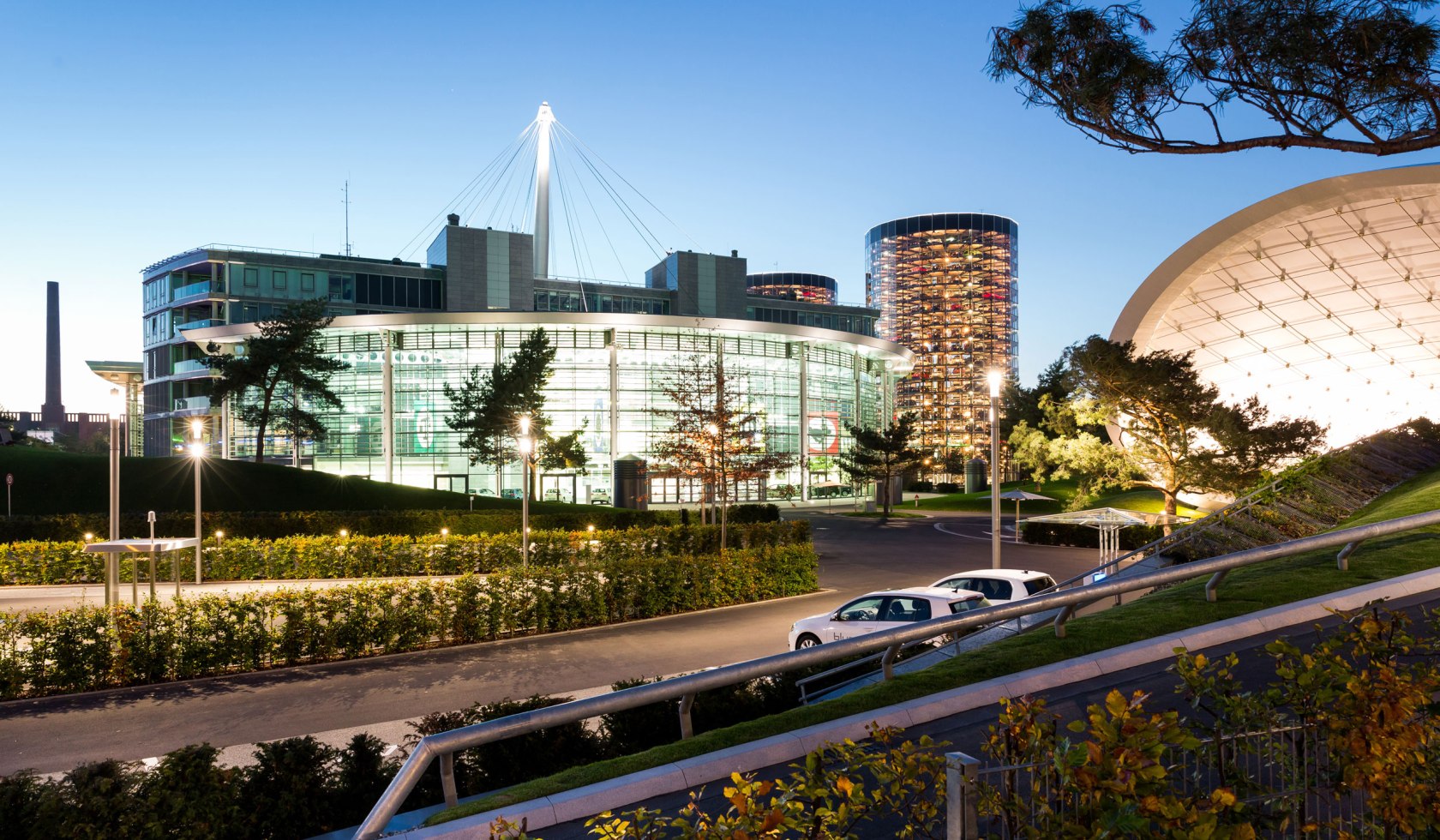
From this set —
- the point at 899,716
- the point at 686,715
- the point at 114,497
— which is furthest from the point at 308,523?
the point at 899,716

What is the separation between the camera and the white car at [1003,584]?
16141 millimetres

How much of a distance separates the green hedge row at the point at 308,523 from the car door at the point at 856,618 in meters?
17.7

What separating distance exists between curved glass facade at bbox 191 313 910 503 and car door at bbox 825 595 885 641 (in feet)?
158

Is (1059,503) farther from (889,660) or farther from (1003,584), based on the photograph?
(889,660)

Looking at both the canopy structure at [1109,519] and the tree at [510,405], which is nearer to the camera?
the canopy structure at [1109,519]

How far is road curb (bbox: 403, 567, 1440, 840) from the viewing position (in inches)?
241

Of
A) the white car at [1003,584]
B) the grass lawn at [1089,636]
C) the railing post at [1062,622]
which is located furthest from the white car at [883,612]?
the railing post at [1062,622]

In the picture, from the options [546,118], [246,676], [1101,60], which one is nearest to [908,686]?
[1101,60]

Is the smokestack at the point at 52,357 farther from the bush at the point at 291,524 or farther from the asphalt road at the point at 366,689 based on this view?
the asphalt road at the point at 366,689

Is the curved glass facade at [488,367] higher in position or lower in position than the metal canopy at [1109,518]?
higher

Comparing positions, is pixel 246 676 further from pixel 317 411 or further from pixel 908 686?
pixel 317 411

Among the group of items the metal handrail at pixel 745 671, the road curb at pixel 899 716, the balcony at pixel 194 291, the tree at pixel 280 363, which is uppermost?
the balcony at pixel 194 291

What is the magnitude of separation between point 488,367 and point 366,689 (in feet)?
175

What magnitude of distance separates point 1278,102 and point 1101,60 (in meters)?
2.25
